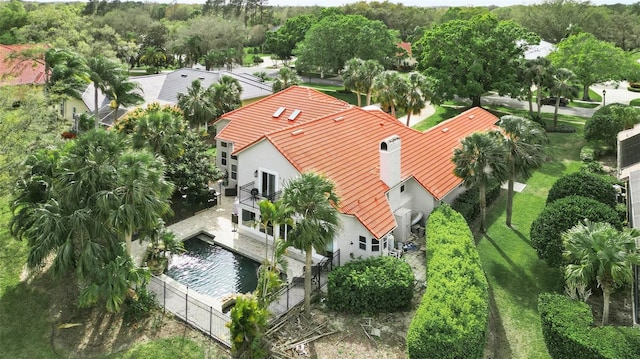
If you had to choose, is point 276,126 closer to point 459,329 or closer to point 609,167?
point 459,329

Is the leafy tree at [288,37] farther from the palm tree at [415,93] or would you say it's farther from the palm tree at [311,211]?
the palm tree at [311,211]

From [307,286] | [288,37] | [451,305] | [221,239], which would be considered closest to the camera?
[451,305]

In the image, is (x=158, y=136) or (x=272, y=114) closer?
(x=158, y=136)

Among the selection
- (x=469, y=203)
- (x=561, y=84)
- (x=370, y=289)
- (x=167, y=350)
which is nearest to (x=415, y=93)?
(x=469, y=203)

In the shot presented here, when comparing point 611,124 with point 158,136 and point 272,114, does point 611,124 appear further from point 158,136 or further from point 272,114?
point 158,136

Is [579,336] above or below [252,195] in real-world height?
below

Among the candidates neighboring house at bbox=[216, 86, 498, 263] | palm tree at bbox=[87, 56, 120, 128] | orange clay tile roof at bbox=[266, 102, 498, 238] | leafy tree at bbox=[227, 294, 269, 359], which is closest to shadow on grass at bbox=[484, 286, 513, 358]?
neighboring house at bbox=[216, 86, 498, 263]

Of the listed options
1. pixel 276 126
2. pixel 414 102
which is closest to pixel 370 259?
pixel 276 126
